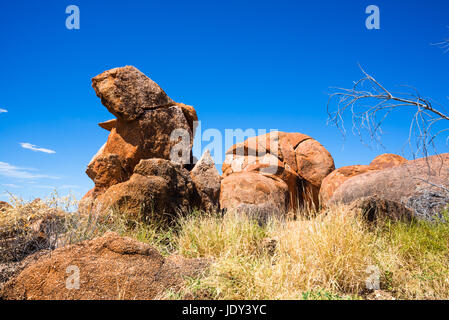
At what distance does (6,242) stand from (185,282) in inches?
130

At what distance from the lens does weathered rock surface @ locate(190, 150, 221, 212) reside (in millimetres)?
8336

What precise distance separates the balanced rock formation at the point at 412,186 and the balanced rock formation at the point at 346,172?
240cm

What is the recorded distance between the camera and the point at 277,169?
48.8 ft

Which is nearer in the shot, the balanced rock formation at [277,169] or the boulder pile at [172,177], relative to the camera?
the boulder pile at [172,177]

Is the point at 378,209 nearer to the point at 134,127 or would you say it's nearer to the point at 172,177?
the point at 172,177

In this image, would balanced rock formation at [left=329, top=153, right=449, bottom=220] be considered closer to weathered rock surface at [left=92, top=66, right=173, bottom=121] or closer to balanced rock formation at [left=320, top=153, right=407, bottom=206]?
balanced rock formation at [left=320, top=153, right=407, bottom=206]

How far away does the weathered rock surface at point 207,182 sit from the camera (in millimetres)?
8336

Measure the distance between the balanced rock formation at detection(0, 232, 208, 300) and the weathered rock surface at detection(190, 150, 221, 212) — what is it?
4.14 meters

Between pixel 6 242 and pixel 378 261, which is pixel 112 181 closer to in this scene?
pixel 6 242

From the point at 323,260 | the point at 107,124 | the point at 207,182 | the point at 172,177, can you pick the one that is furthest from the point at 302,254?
the point at 107,124

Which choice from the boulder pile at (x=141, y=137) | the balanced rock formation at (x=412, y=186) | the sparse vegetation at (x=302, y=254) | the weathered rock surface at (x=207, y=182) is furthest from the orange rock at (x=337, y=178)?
the sparse vegetation at (x=302, y=254)

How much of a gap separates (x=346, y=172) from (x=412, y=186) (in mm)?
5012

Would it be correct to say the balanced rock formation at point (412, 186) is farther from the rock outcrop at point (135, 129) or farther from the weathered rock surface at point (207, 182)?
the rock outcrop at point (135, 129)

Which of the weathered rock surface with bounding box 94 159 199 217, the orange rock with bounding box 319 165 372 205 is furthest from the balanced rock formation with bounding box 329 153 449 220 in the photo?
the weathered rock surface with bounding box 94 159 199 217
